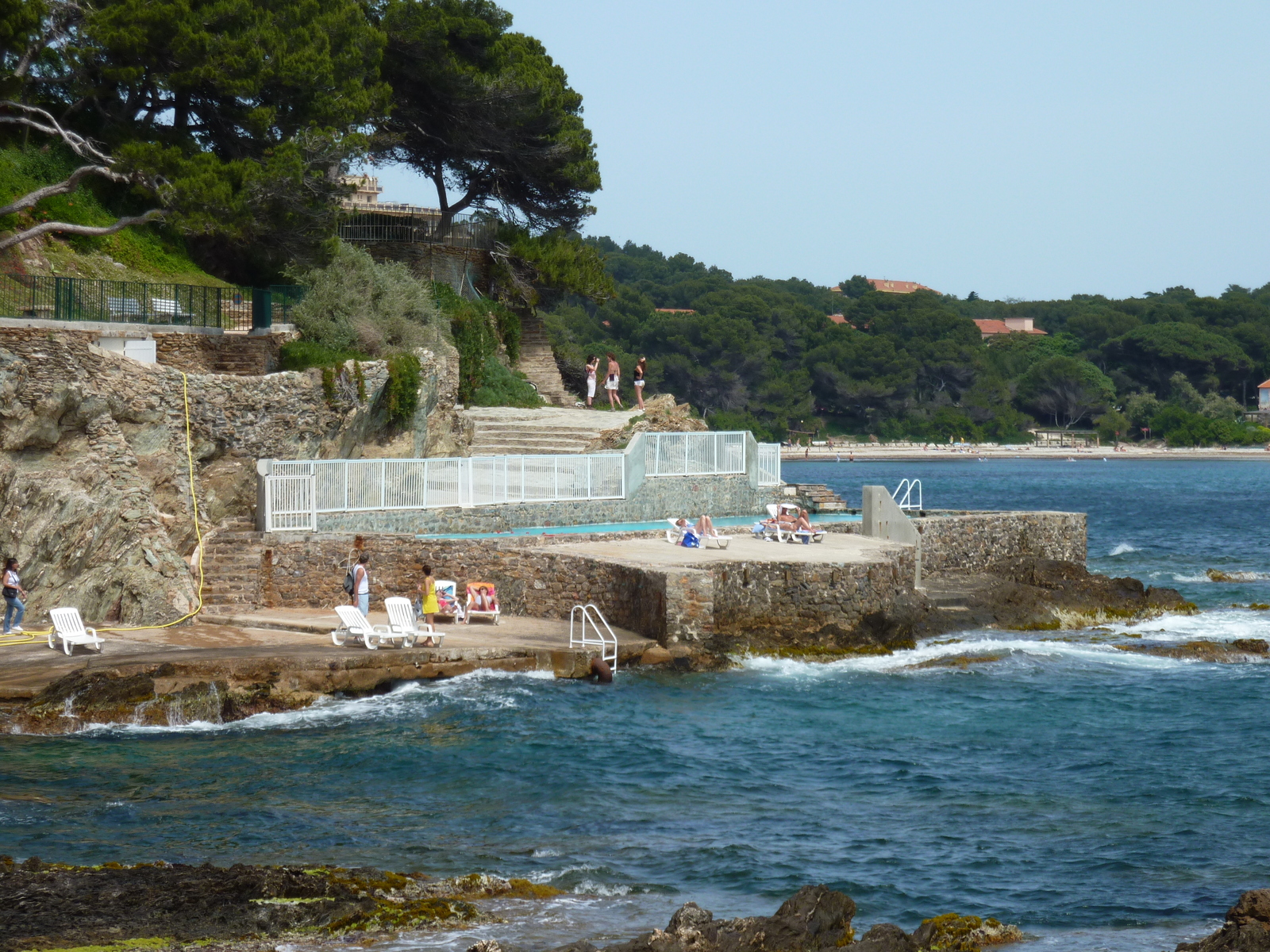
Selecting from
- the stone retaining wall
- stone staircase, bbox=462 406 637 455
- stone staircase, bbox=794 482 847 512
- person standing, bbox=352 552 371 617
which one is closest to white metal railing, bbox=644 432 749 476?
stone staircase, bbox=462 406 637 455

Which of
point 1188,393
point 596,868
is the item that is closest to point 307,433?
point 596,868

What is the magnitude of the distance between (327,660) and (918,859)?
29.7ft

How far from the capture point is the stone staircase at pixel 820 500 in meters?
34.0

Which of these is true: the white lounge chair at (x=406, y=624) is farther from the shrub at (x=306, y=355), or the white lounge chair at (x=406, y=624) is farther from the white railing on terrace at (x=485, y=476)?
the shrub at (x=306, y=355)

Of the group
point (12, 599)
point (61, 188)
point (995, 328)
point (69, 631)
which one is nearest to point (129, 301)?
point (61, 188)

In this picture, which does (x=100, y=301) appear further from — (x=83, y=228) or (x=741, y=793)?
(x=741, y=793)

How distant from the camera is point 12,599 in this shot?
65.6 feet

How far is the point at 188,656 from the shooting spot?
730 inches

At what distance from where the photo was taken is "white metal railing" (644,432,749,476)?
29.6 meters

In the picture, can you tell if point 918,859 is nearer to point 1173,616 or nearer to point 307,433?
point 307,433

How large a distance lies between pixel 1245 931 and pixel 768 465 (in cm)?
2348

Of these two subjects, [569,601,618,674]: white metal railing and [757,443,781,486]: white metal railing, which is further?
[757,443,781,486]: white metal railing

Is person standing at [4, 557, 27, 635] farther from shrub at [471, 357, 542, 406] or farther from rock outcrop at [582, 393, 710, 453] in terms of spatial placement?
shrub at [471, 357, 542, 406]

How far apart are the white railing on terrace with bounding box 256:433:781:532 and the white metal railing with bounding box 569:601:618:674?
4263 mm
